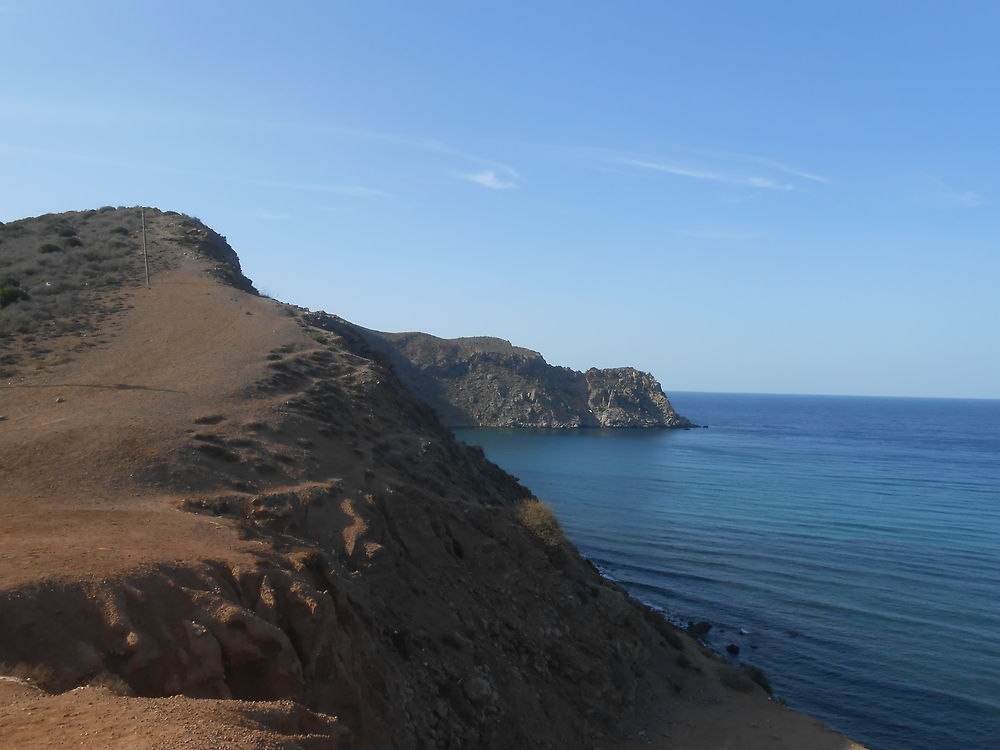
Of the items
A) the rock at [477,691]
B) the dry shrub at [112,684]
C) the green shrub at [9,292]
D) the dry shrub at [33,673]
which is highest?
the green shrub at [9,292]

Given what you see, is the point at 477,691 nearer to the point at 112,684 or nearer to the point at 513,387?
the point at 112,684

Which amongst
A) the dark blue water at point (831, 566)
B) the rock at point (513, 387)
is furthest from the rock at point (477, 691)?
the rock at point (513, 387)

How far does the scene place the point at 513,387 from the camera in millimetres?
148375

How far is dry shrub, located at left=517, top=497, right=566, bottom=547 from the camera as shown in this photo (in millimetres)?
27062

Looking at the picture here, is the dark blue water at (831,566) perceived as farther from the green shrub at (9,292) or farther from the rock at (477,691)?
the green shrub at (9,292)

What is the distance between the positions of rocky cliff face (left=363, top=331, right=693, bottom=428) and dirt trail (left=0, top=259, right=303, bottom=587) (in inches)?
4085

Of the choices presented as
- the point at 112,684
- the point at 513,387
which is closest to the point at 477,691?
the point at 112,684

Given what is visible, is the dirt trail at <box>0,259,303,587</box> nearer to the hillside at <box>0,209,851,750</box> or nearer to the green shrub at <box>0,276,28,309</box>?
the hillside at <box>0,209,851,750</box>

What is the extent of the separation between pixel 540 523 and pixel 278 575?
1537 centimetres

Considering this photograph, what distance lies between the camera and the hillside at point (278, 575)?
394 inches

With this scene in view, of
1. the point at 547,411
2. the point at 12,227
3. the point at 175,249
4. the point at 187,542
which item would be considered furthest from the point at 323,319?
the point at 547,411

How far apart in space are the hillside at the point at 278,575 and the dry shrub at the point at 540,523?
8cm

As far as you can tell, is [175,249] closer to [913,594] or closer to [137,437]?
[137,437]

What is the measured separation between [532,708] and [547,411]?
125515mm
